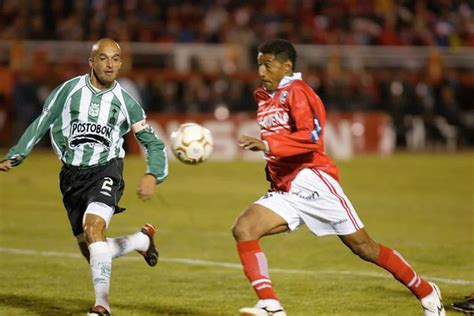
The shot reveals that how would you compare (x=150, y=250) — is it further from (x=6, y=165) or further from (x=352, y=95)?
(x=352, y=95)

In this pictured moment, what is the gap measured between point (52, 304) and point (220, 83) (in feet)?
61.6

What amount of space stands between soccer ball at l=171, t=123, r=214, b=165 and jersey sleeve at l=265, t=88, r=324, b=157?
3.05 feet

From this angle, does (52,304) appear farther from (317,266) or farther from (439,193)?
(439,193)

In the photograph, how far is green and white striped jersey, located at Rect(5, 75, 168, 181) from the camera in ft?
25.2

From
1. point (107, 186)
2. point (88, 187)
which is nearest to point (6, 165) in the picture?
point (88, 187)

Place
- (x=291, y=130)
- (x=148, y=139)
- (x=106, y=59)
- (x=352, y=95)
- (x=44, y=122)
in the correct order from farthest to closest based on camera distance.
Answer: (x=352, y=95) < (x=148, y=139) < (x=44, y=122) < (x=106, y=59) < (x=291, y=130)

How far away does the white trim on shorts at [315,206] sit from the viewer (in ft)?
23.6

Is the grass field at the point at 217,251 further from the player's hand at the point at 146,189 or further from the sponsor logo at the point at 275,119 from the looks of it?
the sponsor logo at the point at 275,119

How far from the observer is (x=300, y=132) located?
7.05 metres

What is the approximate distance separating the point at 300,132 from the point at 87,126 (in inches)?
67.8

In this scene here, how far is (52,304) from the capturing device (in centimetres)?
823

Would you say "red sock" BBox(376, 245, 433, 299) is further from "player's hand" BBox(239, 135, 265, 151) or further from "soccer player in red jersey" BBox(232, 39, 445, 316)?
"player's hand" BBox(239, 135, 265, 151)

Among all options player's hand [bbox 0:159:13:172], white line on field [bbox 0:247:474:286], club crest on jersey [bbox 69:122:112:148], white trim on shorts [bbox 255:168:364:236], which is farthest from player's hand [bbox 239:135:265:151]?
white line on field [bbox 0:247:474:286]

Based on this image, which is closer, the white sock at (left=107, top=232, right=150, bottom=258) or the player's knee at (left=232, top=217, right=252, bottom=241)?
the player's knee at (left=232, top=217, right=252, bottom=241)
